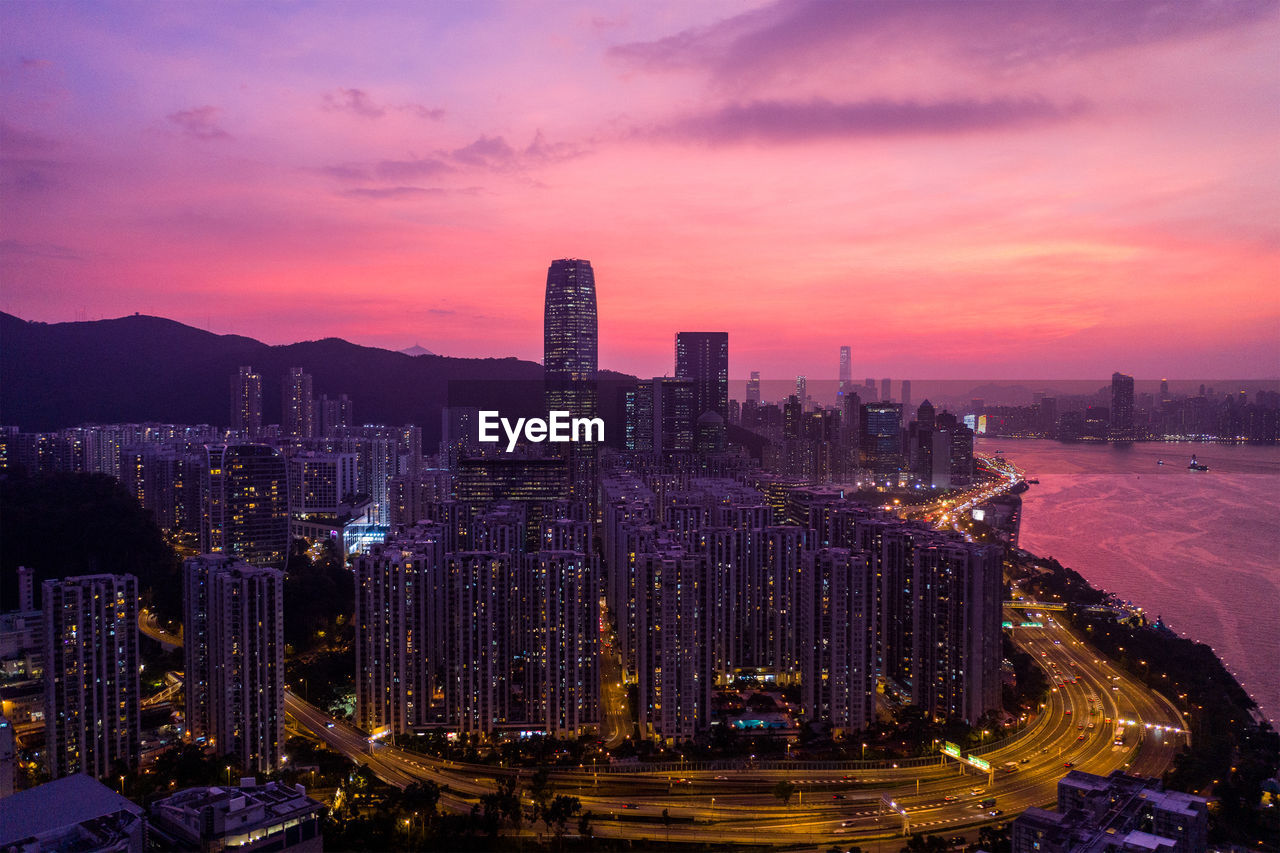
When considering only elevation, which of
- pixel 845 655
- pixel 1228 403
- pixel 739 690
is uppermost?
pixel 1228 403

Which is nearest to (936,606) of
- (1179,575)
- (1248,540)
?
(1179,575)

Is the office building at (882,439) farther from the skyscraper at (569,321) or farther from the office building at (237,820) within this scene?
the office building at (237,820)

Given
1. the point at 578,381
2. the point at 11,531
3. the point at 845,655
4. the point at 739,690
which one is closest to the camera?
the point at 845,655

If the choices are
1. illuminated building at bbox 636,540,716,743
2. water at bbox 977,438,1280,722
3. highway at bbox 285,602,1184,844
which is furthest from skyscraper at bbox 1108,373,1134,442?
illuminated building at bbox 636,540,716,743

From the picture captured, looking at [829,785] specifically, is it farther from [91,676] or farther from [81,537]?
[81,537]

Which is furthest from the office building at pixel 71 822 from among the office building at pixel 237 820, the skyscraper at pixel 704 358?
the skyscraper at pixel 704 358

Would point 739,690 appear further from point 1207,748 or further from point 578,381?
point 578,381

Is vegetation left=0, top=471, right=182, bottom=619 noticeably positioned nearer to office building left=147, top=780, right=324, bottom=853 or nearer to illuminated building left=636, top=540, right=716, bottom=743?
illuminated building left=636, top=540, right=716, bottom=743
